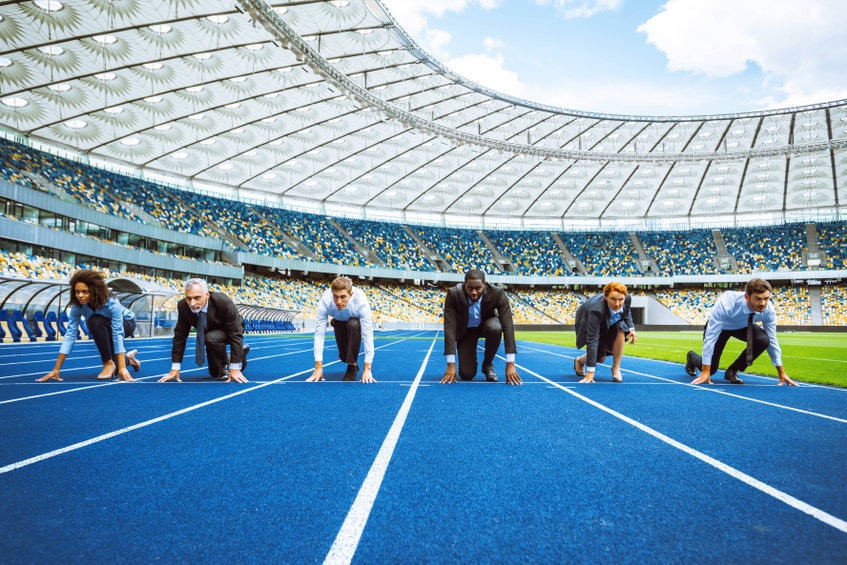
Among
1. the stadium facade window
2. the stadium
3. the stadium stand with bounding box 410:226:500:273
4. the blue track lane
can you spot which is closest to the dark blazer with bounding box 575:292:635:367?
the stadium

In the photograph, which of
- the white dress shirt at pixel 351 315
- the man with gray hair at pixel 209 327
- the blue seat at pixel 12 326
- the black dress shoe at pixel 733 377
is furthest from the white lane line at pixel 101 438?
the blue seat at pixel 12 326

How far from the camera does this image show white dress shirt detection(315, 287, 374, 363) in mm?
5668

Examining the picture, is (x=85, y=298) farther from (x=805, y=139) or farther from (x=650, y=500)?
(x=805, y=139)

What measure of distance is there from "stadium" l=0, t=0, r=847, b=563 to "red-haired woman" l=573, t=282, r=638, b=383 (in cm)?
39

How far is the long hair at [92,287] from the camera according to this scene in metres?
5.52

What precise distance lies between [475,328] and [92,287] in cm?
478

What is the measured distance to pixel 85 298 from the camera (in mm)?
5500

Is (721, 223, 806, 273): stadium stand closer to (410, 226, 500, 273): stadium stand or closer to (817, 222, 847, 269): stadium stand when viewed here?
(817, 222, 847, 269): stadium stand

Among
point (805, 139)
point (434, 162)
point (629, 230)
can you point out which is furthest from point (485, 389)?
point (629, 230)

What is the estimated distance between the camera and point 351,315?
20.2ft

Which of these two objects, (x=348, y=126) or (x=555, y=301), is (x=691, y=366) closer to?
(x=348, y=126)

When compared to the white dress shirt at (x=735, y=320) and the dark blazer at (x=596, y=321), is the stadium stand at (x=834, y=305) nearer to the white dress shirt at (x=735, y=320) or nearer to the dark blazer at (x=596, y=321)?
the white dress shirt at (x=735, y=320)

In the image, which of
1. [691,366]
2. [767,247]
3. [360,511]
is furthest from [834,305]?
[360,511]

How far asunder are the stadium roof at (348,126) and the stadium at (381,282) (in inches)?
8.0
